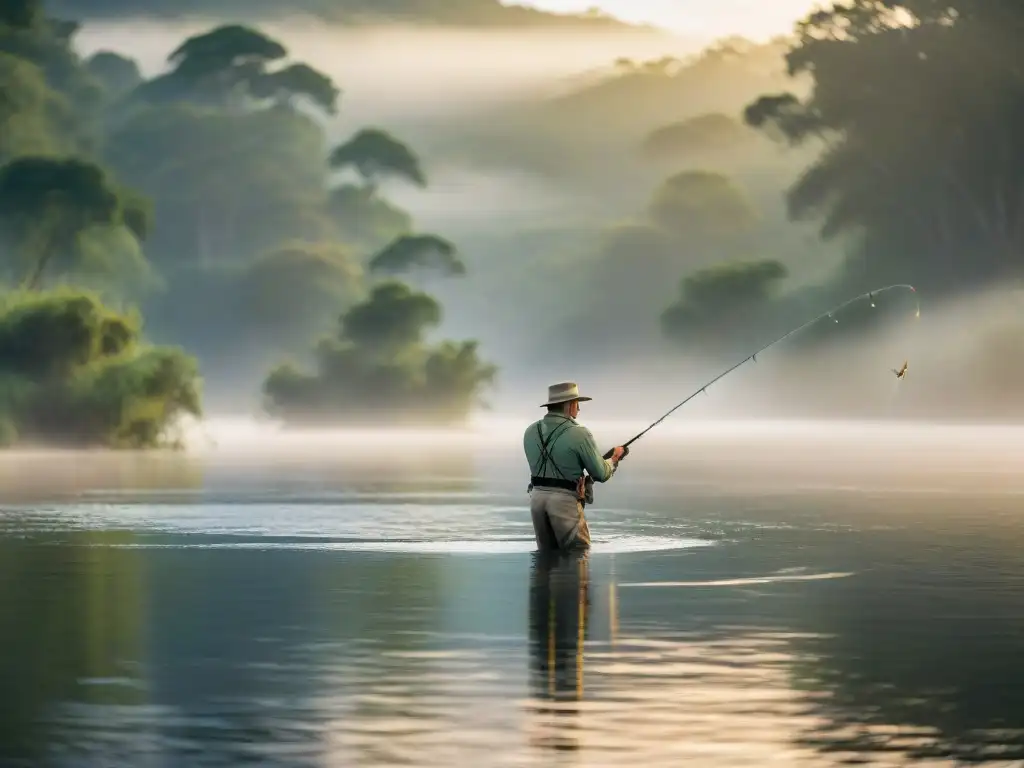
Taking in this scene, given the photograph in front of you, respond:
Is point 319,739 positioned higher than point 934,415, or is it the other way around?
point 934,415

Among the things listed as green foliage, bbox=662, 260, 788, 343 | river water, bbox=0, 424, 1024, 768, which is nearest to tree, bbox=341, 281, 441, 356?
green foliage, bbox=662, 260, 788, 343

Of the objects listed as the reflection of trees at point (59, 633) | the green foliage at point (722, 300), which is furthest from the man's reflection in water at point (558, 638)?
the green foliage at point (722, 300)

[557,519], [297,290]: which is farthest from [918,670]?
[297,290]

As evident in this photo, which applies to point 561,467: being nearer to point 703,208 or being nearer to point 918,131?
point 918,131

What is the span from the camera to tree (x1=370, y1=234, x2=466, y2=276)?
5605 inches

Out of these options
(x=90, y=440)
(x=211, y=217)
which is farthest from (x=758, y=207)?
(x=90, y=440)

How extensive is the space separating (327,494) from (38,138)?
347ft

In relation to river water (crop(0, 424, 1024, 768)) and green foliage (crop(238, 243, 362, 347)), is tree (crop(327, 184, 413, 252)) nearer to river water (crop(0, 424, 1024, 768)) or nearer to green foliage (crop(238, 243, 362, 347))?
green foliage (crop(238, 243, 362, 347))

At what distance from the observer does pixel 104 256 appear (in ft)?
372

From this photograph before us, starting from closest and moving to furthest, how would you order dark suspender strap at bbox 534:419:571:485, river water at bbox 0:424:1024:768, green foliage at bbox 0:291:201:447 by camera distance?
river water at bbox 0:424:1024:768 < dark suspender strap at bbox 534:419:571:485 < green foliage at bbox 0:291:201:447

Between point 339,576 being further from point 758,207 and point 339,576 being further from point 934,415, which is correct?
point 758,207

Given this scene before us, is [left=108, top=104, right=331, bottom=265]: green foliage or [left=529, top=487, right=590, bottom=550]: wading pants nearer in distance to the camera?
[left=529, top=487, right=590, bottom=550]: wading pants

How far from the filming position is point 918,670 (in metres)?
14.2

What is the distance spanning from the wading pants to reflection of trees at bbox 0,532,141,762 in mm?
3763
